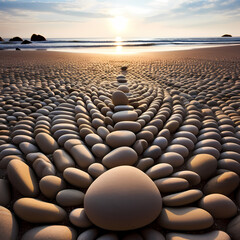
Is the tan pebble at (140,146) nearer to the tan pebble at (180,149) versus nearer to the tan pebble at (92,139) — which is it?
the tan pebble at (180,149)

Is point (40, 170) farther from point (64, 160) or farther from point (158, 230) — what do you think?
point (158, 230)

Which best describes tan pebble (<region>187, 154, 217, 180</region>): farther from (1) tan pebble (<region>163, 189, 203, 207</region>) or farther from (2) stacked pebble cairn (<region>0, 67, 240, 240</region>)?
(1) tan pebble (<region>163, 189, 203, 207</region>)

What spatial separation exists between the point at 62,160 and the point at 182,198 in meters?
0.75

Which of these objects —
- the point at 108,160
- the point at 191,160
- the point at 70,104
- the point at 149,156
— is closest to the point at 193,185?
the point at 191,160

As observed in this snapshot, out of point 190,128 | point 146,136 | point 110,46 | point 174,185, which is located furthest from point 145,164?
point 110,46

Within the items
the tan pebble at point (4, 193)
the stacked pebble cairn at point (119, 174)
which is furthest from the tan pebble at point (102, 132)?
the tan pebble at point (4, 193)

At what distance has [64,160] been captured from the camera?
131cm

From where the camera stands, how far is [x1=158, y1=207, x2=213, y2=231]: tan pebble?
2.89 feet

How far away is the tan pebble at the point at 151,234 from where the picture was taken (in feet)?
2.75

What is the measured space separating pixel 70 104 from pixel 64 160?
1.17m

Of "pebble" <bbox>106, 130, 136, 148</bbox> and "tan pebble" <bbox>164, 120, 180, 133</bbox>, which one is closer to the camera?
"pebble" <bbox>106, 130, 136, 148</bbox>

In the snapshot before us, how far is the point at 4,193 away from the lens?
1054mm

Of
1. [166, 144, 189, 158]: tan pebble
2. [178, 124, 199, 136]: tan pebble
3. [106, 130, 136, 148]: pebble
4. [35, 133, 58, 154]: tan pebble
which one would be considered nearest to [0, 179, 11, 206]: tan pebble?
[35, 133, 58, 154]: tan pebble

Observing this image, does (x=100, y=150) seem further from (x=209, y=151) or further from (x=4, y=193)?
(x=209, y=151)
